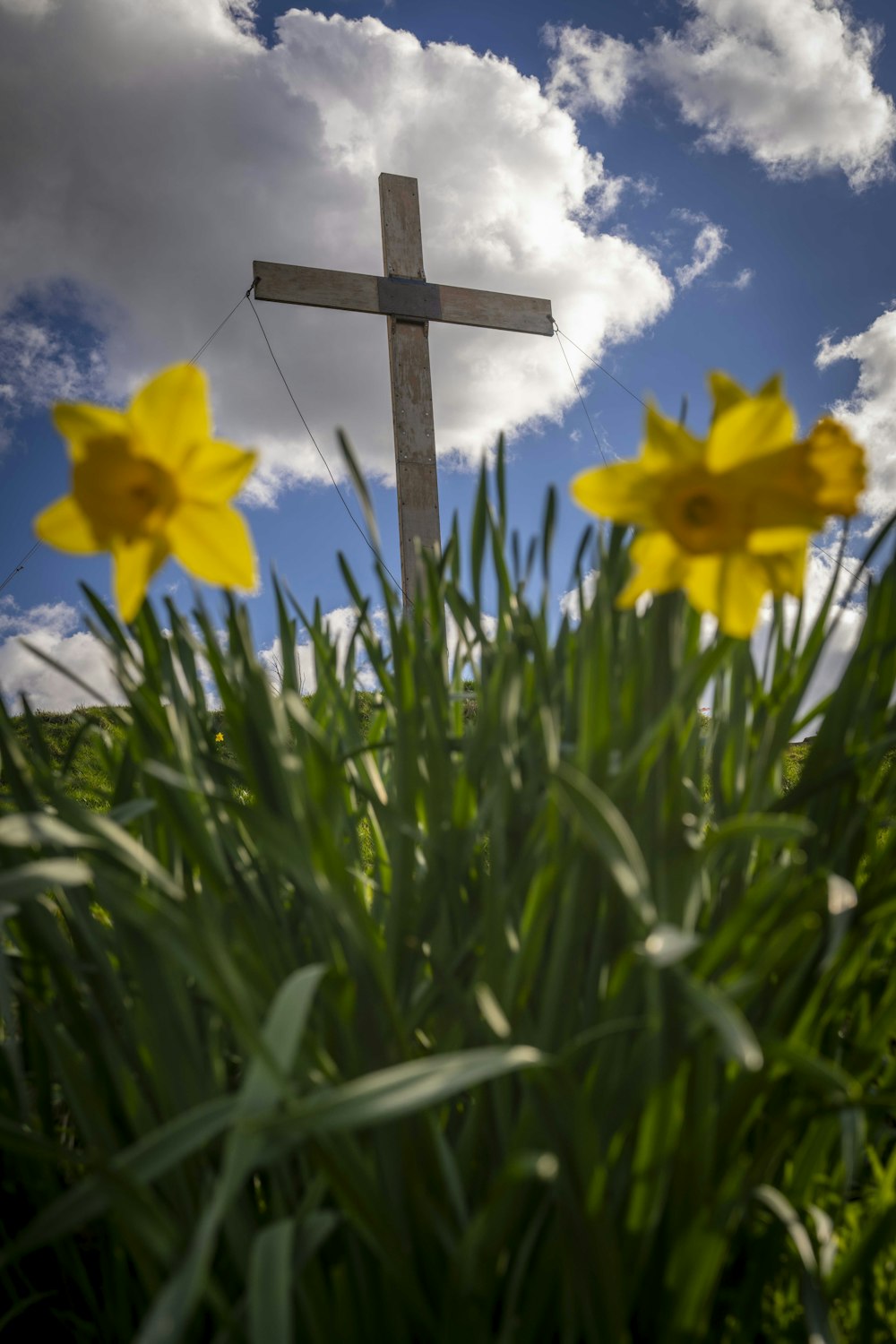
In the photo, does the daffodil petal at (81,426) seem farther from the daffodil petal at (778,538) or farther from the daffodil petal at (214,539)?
the daffodil petal at (778,538)

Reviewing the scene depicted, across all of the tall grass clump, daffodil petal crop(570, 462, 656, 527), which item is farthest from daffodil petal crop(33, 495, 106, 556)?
daffodil petal crop(570, 462, 656, 527)

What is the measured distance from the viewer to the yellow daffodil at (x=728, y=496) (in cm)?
50

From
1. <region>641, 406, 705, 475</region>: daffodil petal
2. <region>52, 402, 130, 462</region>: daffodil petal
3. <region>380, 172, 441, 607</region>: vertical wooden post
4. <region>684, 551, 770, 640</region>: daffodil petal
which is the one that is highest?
<region>380, 172, 441, 607</region>: vertical wooden post

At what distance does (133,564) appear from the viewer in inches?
20.4

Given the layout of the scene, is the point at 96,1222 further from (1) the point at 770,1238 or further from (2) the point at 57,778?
(1) the point at 770,1238

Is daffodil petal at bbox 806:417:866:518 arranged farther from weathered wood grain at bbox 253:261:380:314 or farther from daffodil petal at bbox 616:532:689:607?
weathered wood grain at bbox 253:261:380:314

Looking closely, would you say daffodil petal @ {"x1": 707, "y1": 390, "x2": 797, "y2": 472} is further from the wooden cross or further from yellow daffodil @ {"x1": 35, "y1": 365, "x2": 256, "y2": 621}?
the wooden cross

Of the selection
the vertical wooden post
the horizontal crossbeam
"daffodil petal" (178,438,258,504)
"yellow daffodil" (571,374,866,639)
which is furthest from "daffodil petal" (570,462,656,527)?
the horizontal crossbeam

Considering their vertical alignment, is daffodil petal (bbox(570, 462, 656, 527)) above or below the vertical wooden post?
below

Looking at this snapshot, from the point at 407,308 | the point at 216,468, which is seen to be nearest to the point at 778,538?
the point at 216,468

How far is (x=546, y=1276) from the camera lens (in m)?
0.48

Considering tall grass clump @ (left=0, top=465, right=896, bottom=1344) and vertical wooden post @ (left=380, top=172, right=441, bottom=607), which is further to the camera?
vertical wooden post @ (left=380, top=172, right=441, bottom=607)

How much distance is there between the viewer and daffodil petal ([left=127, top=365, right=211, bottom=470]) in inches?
19.7

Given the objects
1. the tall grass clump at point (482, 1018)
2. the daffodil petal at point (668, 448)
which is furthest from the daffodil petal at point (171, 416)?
the daffodil petal at point (668, 448)
